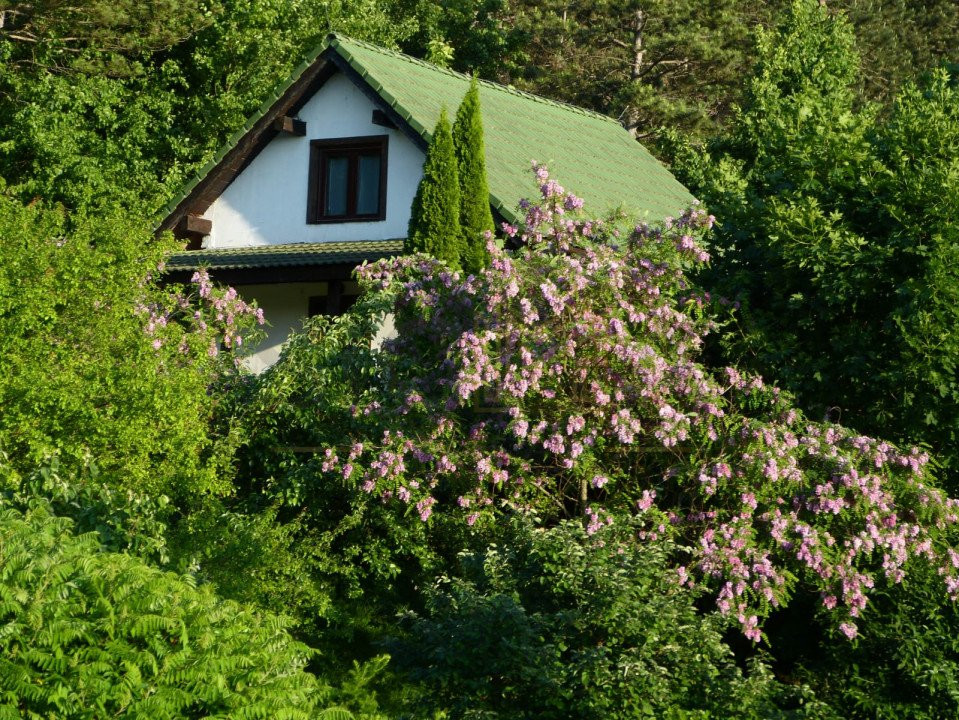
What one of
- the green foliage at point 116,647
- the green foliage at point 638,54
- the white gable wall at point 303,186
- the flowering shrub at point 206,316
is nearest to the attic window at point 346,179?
the white gable wall at point 303,186

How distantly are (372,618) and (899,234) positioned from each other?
6096mm

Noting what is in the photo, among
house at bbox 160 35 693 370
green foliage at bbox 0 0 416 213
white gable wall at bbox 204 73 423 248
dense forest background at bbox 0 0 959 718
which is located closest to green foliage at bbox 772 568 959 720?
dense forest background at bbox 0 0 959 718

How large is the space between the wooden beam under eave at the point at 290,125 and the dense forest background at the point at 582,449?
6.79m

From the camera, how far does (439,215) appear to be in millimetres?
18219

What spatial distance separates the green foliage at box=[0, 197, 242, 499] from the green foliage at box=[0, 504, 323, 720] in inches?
146

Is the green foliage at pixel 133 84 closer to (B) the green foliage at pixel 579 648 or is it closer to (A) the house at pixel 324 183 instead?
(A) the house at pixel 324 183

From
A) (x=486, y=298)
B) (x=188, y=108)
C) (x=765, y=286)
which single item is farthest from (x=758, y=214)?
(x=188, y=108)

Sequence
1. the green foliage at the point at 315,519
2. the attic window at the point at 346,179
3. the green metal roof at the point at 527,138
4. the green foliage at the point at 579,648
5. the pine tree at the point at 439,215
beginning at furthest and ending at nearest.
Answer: the attic window at the point at 346,179, the green metal roof at the point at 527,138, the pine tree at the point at 439,215, the green foliage at the point at 315,519, the green foliage at the point at 579,648

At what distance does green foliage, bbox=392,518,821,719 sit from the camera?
9.90 metres

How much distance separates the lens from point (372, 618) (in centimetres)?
1368

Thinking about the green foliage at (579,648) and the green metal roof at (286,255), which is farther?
the green metal roof at (286,255)

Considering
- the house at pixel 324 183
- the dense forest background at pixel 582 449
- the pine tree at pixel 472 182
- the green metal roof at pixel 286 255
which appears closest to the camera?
the dense forest background at pixel 582 449

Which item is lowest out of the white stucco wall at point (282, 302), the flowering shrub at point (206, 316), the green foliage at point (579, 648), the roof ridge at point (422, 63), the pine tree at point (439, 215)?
the white stucco wall at point (282, 302)

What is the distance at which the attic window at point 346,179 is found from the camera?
22.5m
